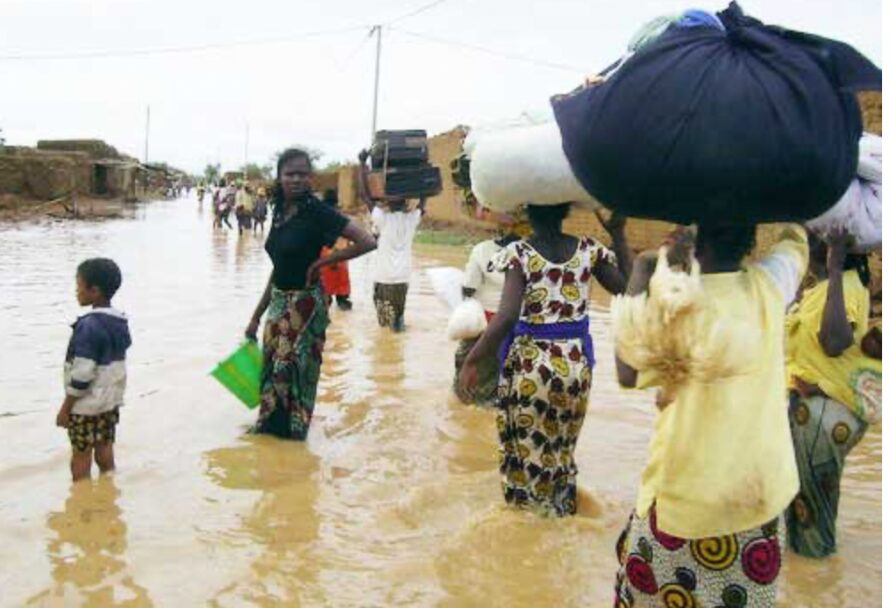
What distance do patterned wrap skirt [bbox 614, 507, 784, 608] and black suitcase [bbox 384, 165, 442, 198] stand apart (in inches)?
260

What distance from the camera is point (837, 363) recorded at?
3.83 meters

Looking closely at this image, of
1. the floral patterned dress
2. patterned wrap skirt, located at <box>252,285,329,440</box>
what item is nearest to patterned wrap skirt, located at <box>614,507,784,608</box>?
the floral patterned dress

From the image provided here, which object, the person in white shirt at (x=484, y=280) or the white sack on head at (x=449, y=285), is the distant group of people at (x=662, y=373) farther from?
the white sack on head at (x=449, y=285)

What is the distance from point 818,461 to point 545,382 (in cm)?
117

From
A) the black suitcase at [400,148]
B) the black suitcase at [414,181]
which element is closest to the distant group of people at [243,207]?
the black suitcase at [414,181]

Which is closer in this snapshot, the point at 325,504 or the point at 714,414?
the point at 714,414

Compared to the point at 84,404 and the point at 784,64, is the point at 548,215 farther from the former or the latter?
the point at 84,404

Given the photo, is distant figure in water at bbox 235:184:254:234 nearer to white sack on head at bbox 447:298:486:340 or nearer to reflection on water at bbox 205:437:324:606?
reflection on water at bbox 205:437:324:606

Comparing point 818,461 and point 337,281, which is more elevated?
point 818,461

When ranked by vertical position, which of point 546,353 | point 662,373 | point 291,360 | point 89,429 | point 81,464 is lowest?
point 81,464

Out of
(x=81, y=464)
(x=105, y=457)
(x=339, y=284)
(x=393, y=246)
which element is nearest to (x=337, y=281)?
(x=339, y=284)

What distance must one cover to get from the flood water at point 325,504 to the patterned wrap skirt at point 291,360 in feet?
0.51

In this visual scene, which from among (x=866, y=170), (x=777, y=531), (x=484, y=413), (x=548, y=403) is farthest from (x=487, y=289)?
(x=777, y=531)

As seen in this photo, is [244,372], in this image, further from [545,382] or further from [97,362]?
[545,382]
